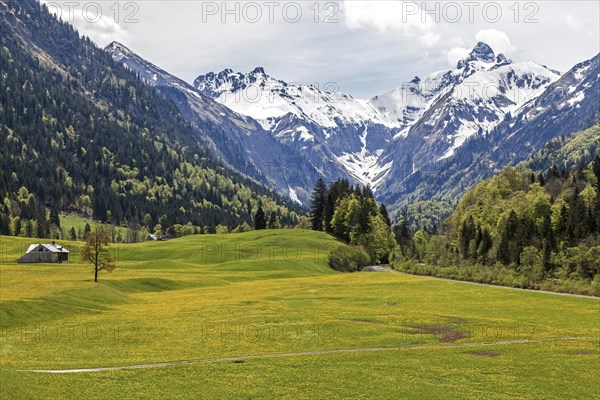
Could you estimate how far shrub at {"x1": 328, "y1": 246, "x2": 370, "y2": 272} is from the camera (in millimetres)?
181375

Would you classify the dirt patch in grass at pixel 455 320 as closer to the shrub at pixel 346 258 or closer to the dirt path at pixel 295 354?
the dirt path at pixel 295 354

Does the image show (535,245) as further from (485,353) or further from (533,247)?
(485,353)

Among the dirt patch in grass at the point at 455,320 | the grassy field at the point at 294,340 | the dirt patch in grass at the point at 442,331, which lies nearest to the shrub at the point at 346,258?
the grassy field at the point at 294,340

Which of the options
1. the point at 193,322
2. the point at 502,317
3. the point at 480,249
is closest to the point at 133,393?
the point at 193,322

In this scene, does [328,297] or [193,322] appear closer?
[193,322]

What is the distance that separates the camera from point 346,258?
7200 inches

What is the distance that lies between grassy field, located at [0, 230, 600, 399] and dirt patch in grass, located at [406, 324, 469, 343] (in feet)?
0.75

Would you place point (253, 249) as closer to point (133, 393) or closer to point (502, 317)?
point (502, 317)

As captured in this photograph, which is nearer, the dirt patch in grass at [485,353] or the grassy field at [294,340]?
the grassy field at [294,340]

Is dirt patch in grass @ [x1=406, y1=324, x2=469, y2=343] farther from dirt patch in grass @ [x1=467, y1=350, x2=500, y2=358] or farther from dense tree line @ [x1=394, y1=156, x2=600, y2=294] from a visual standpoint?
dense tree line @ [x1=394, y1=156, x2=600, y2=294]

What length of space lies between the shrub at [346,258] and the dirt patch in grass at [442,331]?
104823mm

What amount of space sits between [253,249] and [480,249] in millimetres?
67529

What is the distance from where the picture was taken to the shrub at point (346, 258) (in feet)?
595

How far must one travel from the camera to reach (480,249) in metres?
166
